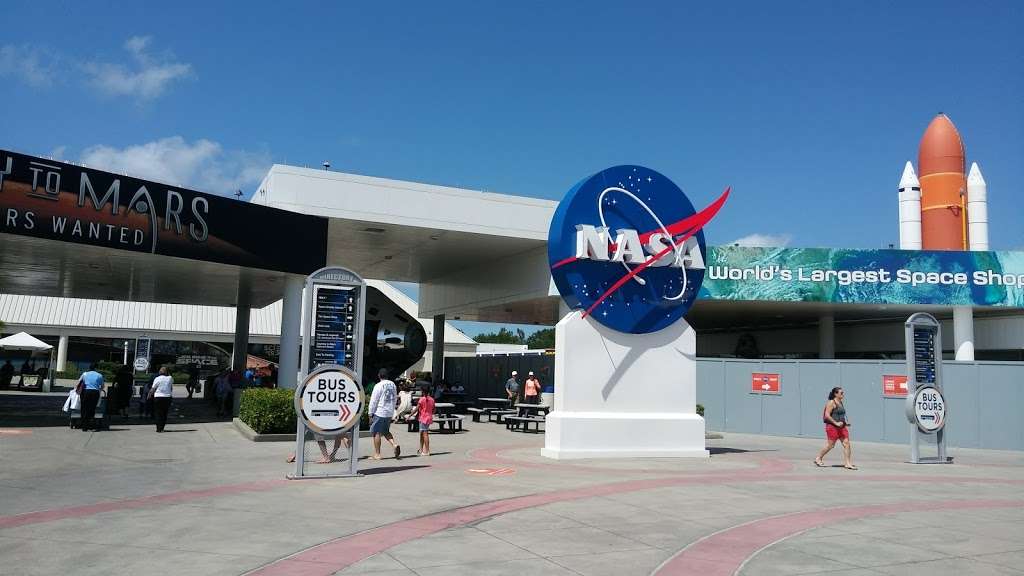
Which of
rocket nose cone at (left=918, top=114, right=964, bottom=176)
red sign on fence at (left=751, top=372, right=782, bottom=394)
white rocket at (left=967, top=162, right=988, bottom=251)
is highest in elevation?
rocket nose cone at (left=918, top=114, right=964, bottom=176)

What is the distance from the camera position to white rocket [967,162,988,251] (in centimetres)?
3675

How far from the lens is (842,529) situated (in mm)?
9070

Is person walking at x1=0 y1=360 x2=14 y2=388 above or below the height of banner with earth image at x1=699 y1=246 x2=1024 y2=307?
below

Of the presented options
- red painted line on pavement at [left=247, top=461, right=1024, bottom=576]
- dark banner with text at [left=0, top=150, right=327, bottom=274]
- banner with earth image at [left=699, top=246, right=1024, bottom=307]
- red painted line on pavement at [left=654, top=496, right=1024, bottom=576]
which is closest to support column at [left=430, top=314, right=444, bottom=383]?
banner with earth image at [left=699, top=246, right=1024, bottom=307]

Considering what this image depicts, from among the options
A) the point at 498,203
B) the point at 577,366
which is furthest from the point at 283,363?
the point at 577,366

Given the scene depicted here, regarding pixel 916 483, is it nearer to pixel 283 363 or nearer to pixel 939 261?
pixel 283 363

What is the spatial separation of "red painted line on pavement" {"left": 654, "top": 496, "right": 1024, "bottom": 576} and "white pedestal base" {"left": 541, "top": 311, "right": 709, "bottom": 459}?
6.19 meters

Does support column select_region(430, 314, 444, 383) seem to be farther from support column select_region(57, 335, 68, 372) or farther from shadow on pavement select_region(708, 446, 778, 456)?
support column select_region(57, 335, 68, 372)

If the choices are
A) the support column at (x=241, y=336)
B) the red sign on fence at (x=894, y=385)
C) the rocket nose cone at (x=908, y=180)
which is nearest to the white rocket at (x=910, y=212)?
the rocket nose cone at (x=908, y=180)

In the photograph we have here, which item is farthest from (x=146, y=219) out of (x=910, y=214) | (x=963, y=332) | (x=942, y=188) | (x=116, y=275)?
(x=942, y=188)

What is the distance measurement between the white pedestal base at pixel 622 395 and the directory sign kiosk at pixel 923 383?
4.25 m

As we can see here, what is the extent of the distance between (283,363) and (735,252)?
1736 centimetres

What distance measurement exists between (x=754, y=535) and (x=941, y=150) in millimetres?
35952

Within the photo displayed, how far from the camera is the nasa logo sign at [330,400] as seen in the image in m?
12.2
